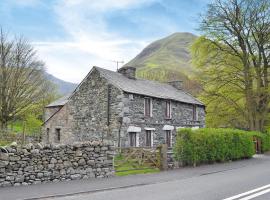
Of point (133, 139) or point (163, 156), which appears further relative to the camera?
point (133, 139)

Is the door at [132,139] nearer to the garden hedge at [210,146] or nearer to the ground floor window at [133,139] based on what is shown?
the ground floor window at [133,139]

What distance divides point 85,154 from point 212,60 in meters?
22.6

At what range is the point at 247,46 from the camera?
33.3m

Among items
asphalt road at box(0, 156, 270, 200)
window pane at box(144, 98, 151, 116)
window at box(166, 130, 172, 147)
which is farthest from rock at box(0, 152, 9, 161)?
window at box(166, 130, 172, 147)

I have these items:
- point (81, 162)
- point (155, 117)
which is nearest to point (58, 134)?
point (155, 117)

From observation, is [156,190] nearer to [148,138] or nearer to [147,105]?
[148,138]

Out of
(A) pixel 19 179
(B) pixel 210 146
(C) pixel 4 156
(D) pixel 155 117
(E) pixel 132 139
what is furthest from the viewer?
(D) pixel 155 117

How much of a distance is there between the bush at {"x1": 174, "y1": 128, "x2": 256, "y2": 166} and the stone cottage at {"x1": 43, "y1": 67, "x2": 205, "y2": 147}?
629 centimetres

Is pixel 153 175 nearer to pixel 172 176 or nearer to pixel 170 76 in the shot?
pixel 172 176

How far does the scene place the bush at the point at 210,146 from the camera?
20.0m

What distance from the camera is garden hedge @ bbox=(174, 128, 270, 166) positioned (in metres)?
20.0

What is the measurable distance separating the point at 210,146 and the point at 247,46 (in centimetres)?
1588

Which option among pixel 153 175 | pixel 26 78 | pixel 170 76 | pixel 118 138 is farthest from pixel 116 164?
pixel 170 76

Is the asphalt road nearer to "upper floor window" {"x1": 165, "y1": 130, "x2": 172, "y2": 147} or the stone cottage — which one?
the stone cottage
